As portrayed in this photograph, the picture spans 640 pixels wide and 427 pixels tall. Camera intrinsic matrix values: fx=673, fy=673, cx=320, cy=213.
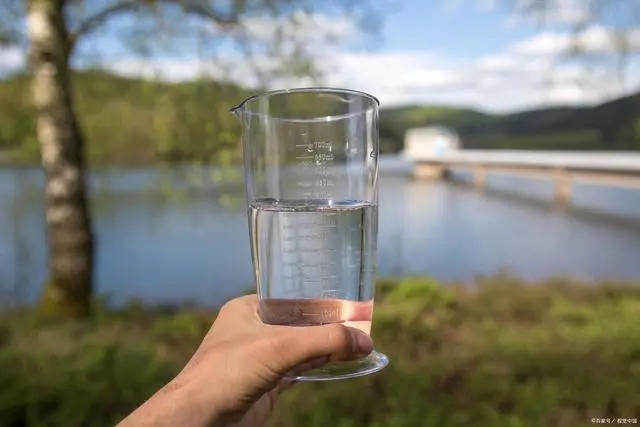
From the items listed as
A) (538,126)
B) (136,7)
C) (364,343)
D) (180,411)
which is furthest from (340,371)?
(538,126)

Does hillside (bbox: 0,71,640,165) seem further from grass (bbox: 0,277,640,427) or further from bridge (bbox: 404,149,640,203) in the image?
grass (bbox: 0,277,640,427)

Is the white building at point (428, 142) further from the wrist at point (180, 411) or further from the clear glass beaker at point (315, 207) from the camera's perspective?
the wrist at point (180, 411)

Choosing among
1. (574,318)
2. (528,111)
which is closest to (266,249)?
(574,318)

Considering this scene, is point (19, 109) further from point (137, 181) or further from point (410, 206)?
point (410, 206)

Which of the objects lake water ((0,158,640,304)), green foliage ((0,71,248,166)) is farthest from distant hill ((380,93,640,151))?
green foliage ((0,71,248,166))

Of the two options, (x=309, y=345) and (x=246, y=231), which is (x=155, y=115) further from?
(x=309, y=345)
